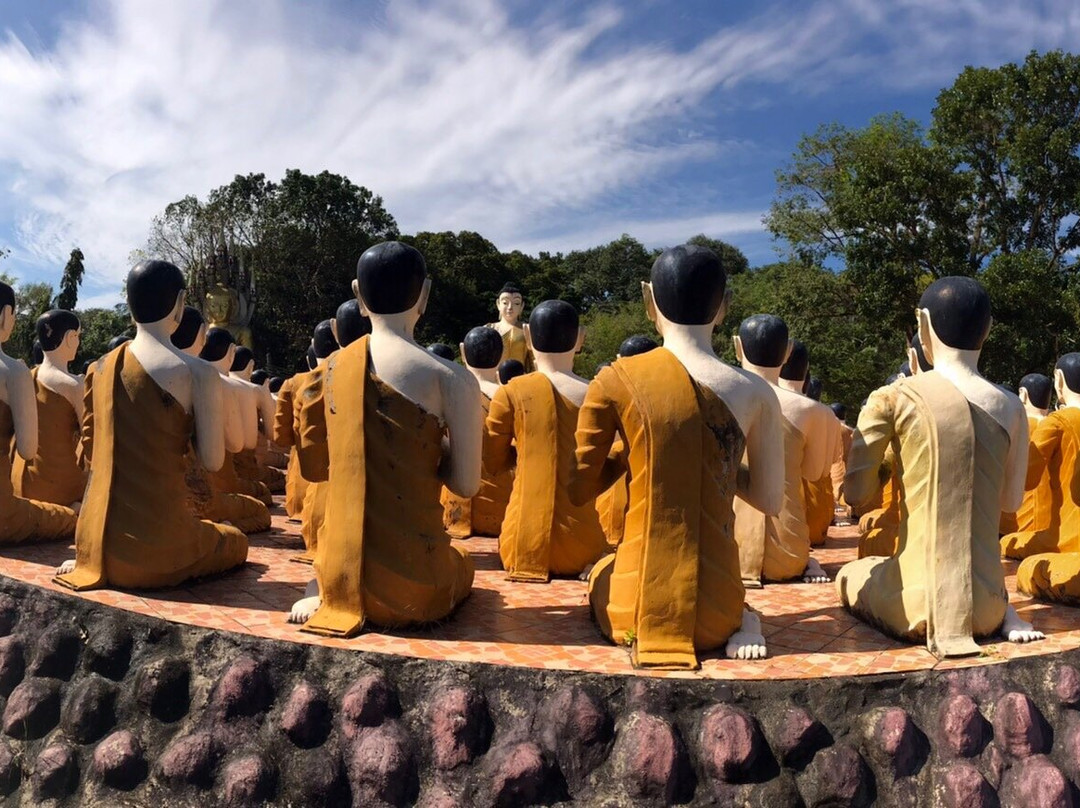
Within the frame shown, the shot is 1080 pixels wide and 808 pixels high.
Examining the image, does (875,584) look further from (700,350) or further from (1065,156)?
(1065,156)

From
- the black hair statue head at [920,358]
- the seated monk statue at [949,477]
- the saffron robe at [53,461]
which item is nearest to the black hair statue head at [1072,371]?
the black hair statue head at [920,358]

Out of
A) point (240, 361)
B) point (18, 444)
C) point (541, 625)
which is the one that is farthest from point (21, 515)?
point (541, 625)

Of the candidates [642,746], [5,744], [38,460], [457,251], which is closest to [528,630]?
[642,746]

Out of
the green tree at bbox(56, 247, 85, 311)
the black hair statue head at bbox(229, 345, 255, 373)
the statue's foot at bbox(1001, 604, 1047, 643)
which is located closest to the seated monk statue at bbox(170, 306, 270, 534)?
the black hair statue head at bbox(229, 345, 255, 373)

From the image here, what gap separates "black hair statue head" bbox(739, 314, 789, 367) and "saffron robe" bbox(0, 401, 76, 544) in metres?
5.40

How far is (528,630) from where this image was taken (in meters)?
4.47

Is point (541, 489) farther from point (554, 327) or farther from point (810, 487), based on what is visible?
point (810, 487)

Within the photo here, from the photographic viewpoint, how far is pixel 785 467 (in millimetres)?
5652

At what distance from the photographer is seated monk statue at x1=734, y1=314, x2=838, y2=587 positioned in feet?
18.5

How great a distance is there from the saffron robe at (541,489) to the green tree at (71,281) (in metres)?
29.7

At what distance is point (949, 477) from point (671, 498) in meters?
1.48

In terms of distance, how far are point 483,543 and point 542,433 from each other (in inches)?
78.9

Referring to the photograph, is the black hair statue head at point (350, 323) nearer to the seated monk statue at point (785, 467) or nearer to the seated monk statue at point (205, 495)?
the seated monk statue at point (205, 495)

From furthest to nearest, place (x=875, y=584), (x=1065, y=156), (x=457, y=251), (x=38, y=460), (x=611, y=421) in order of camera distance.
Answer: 1. (x=457, y=251)
2. (x=1065, y=156)
3. (x=38, y=460)
4. (x=875, y=584)
5. (x=611, y=421)
